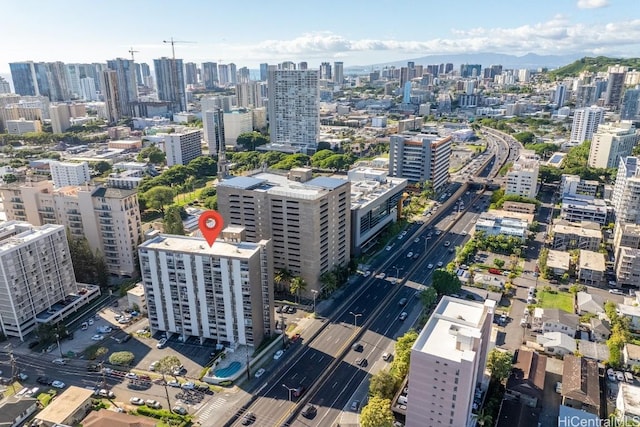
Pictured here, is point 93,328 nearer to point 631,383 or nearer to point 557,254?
point 631,383

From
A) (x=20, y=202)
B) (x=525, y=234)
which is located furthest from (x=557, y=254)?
(x=20, y=202)

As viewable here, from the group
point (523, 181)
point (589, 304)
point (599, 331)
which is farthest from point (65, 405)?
point (523, 181)

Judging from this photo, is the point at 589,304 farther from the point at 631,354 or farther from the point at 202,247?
the point at 202,247

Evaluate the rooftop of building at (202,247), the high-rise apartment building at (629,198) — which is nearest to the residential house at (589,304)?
the high-rise apartment building at (629,198)

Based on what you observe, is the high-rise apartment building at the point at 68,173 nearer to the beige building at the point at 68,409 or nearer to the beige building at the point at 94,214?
the beige building at the point at 94,214

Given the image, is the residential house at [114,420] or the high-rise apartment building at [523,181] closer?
the residential house at [114,420]

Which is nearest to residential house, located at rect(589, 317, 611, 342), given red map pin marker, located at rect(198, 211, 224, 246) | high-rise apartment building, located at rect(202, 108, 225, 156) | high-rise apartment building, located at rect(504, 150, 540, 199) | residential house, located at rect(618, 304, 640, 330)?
residential house, located at rect(618, 304, 640, 330)
